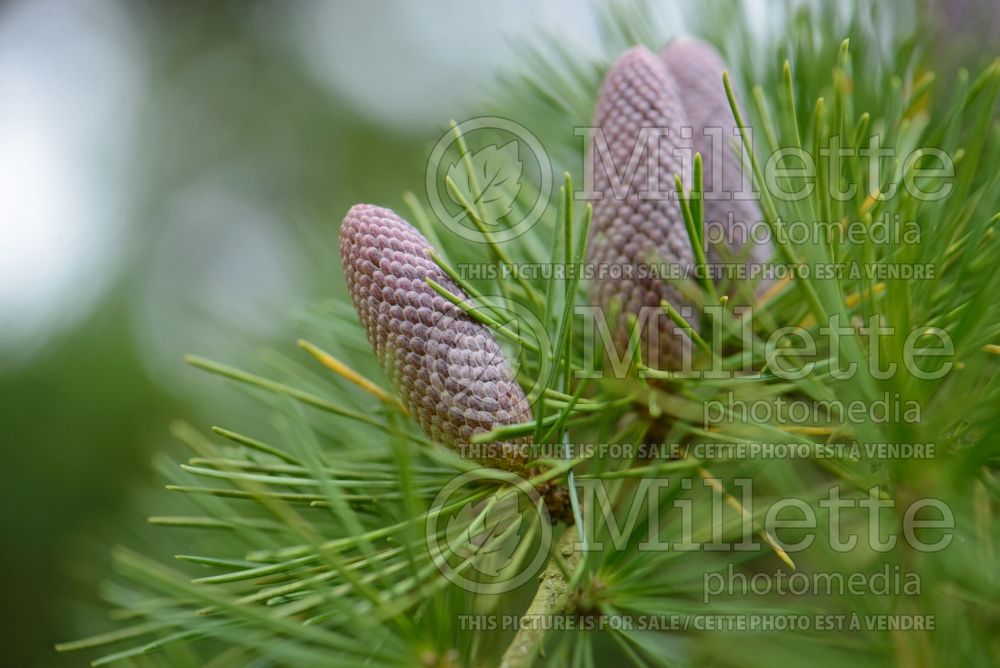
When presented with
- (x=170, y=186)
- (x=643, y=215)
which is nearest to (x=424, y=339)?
(x=643, y=215)

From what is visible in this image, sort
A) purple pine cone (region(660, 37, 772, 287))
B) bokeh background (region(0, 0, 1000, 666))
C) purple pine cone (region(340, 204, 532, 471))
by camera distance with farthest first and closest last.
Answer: bokeh background (region(0, 0, 1000, 666)), purple pine cone (region(660, 37, 772, 287)), purple pine cone (region(340, 204, 532, 471))

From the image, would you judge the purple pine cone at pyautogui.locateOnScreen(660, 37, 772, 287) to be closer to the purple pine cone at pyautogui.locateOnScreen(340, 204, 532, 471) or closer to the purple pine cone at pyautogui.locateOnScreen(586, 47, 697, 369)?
the purple pine cone at pyautogui.locateOnScreen(586, 47, 697, 369)

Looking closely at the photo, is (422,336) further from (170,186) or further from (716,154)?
(170,186)

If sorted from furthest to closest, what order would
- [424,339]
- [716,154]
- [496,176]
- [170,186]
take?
[170,186], [496,176], [716,154], [424,339]

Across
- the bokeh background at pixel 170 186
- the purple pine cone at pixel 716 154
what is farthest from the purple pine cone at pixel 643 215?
the bokeh background at pixel 170 186

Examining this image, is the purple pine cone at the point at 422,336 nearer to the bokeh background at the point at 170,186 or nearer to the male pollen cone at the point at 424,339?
the male pollen cone at the point at 424,339

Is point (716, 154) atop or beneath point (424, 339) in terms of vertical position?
atop

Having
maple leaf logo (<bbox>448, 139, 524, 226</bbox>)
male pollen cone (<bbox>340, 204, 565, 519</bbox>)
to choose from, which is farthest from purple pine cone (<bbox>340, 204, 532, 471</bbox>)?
maple leaf logo (<bbox>448, 139, 524, 226</bbox>)
